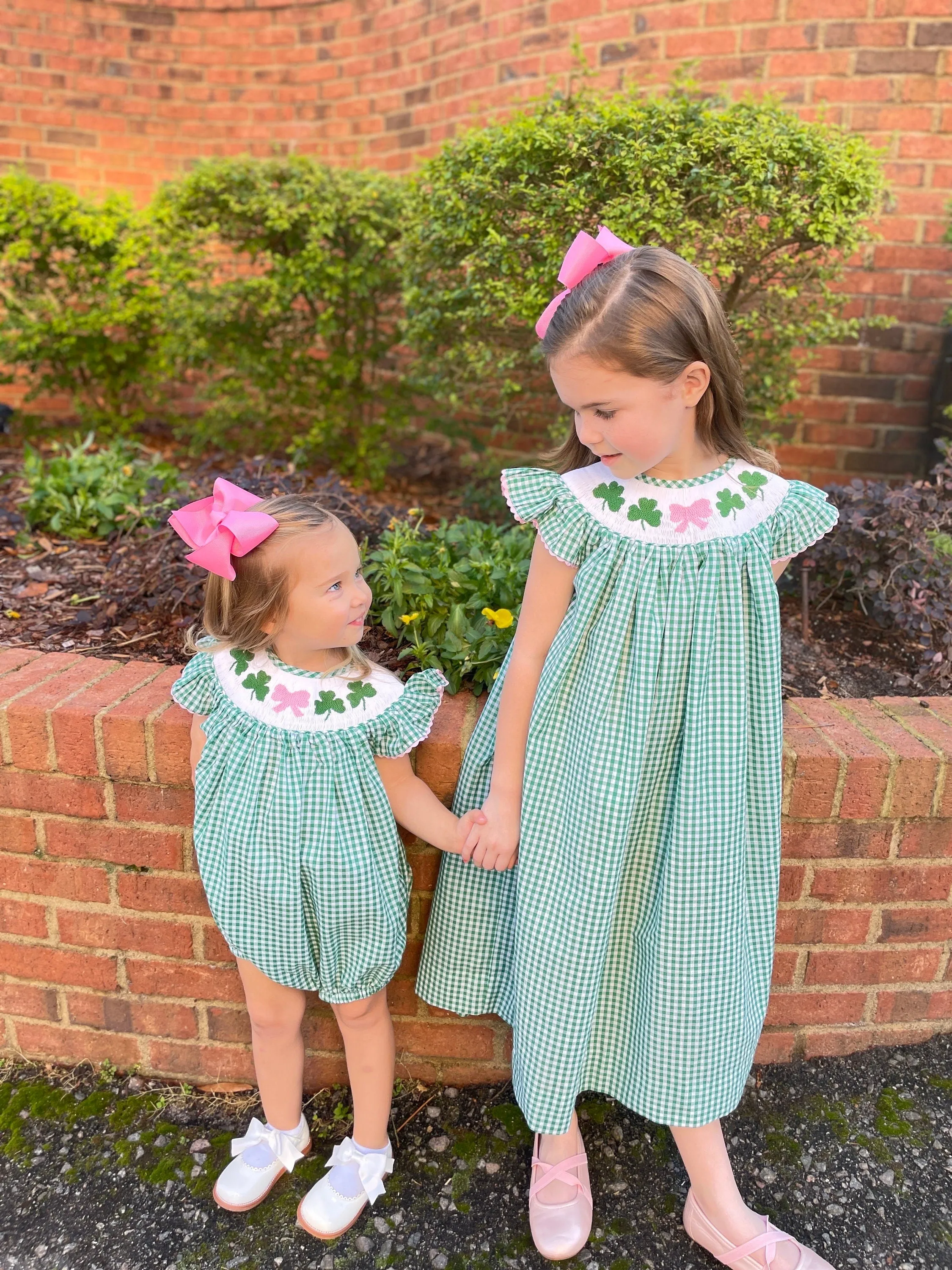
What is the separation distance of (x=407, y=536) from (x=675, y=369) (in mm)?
1112

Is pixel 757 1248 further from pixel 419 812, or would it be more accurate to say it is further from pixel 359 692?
pixel 359 692

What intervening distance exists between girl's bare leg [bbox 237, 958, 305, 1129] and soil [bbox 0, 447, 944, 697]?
29.7 inches

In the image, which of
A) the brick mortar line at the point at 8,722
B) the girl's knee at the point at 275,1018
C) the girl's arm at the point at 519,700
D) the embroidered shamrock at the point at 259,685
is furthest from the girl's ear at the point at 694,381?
the brick mortar line at the point at 8,722

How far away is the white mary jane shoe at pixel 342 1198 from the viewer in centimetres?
186

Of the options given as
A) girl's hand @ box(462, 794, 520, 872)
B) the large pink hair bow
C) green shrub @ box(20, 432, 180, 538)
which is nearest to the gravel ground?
girl's hand @ box(462, 794, 520, 872)

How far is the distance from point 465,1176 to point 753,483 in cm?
154

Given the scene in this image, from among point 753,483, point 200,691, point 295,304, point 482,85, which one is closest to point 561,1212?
point 200,691

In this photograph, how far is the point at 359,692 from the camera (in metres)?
1.76

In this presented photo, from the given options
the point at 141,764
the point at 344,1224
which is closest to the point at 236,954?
the point at 141,764

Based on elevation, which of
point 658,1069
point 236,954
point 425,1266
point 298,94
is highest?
point 298,94

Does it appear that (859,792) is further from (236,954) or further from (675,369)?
(236,954)

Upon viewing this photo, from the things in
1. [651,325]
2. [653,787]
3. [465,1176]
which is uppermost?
[651,325]

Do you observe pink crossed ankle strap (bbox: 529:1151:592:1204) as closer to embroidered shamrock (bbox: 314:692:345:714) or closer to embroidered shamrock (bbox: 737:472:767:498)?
embroidered shamrock (bbox: 314:692:345:714)

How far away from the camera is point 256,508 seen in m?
1.72
